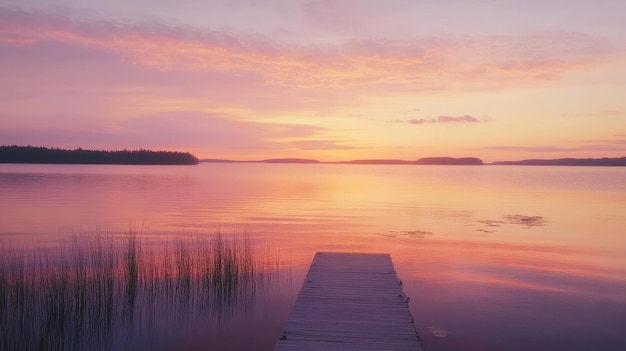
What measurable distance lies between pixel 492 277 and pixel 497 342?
4312mm

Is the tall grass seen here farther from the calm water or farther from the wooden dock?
the wooden dock

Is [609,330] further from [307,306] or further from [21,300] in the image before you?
[21,300]

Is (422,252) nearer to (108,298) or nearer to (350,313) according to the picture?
(350,313)

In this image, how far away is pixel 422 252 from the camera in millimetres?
15047

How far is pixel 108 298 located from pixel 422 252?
9.44 m

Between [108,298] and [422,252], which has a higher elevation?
[108,298]

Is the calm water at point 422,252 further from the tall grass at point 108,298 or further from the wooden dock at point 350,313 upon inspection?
the wooden dock at point 350,313

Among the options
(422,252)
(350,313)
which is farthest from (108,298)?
(422,252)

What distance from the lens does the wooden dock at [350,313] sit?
20.0 ft

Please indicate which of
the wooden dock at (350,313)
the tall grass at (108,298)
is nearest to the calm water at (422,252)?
the tall grass at (108,298)

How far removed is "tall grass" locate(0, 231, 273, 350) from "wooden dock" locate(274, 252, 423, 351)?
182cm

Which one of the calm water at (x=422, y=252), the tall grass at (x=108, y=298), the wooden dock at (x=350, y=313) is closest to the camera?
the wooden dock at (x=350, y=313)

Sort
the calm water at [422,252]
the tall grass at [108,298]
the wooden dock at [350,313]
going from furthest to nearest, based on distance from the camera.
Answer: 1. the calm water at [422,252]
2. the tall grass at [108,298]
3. the wooden dock at [350,313]

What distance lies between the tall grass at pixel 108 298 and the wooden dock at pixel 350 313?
1819 millimetres
